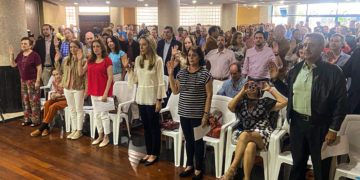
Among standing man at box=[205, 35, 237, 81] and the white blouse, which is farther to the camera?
standing man at box=[205, 35, 237, 81]

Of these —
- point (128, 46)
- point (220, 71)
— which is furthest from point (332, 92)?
point (128, 46)

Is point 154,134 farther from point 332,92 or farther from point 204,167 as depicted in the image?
point 332,92

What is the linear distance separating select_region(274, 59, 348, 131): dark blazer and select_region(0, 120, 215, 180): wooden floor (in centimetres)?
143

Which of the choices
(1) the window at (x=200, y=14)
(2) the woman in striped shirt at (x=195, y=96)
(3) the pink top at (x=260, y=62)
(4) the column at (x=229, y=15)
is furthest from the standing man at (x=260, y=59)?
(1) the window at (x=200, y=14)

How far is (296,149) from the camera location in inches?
101

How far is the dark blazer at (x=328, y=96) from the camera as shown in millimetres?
2297

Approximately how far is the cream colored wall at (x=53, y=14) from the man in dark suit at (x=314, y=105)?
14060 mm

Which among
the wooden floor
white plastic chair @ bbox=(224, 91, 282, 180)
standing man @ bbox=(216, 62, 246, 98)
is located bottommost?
the wooden floor

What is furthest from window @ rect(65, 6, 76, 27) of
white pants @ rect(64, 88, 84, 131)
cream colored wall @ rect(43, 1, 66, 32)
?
white pants @ rect(64, 88, 84, 131)

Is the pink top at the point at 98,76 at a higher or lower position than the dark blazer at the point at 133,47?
lower

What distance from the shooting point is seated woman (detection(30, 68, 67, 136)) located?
15.3 feet

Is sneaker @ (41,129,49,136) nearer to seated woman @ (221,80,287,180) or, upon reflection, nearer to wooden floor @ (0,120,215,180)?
wooden floor @ (0,120,215,180)

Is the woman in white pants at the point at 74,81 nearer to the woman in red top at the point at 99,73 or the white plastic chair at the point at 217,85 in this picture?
the woman in red top at the point at 99,73

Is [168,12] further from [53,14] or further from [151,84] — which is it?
[53,14]
